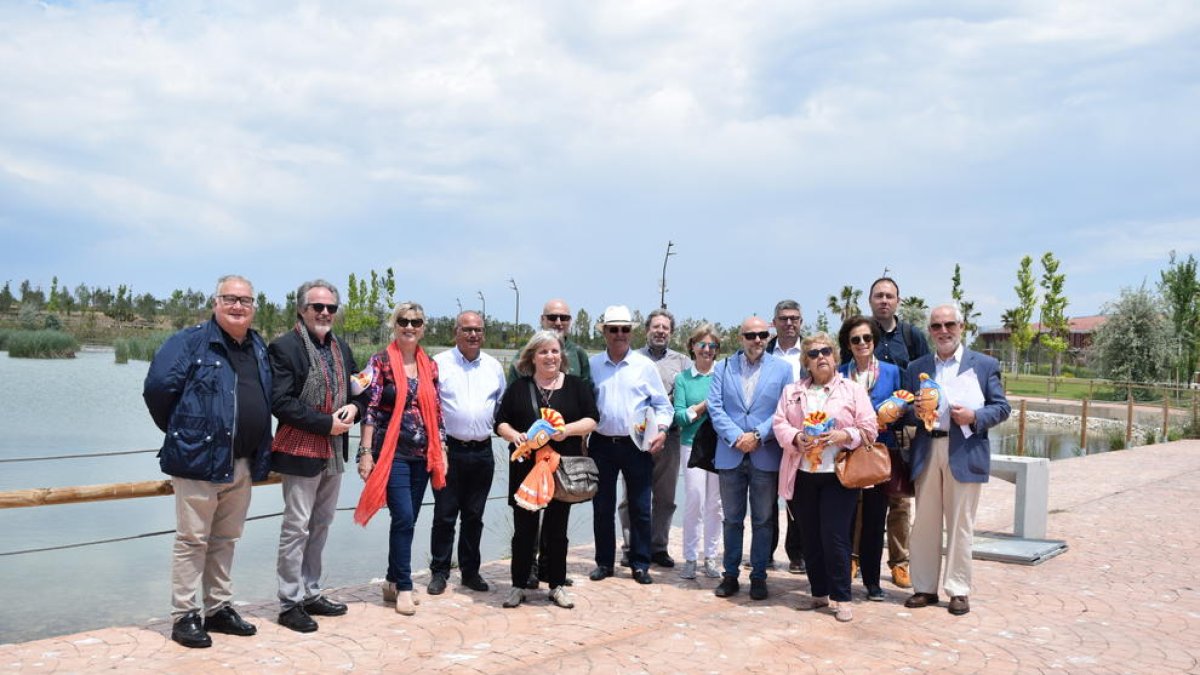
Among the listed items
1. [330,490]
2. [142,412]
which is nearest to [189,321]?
[142,412]

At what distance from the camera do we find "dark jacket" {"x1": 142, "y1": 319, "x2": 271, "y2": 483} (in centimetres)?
454

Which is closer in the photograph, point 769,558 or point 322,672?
point 322,672

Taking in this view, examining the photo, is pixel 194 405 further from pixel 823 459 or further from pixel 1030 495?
pixel 1030 495

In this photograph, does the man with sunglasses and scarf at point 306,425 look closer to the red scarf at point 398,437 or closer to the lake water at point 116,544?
the red scarf at point 398,437

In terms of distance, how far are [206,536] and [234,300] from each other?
4.20 feet

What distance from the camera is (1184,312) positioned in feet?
139

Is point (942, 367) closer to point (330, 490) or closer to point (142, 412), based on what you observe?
point (330, 490)

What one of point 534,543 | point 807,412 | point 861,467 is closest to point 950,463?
point 861,467

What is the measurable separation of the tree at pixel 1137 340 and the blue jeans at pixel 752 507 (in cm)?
4362

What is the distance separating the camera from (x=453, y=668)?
4.50m

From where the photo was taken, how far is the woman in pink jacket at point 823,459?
5504mm

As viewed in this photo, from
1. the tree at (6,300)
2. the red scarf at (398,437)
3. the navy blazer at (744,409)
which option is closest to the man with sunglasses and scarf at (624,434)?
the navy blazer at (744,409)

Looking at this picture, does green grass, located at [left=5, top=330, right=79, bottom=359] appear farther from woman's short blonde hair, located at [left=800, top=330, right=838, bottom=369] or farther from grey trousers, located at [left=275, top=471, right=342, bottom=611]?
woman's short blonde hair, located at [left=800, top=330, right=838, bottom=369]

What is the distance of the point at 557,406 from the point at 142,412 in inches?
832
